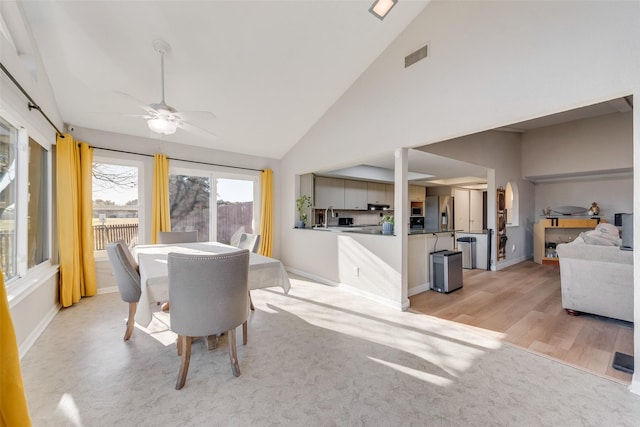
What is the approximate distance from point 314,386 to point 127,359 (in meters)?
1.62

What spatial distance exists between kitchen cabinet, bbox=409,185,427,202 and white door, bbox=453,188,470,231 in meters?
0.98

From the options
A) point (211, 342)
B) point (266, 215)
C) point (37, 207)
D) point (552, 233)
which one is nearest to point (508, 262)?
point (552, 233)

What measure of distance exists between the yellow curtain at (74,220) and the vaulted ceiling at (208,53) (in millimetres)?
519

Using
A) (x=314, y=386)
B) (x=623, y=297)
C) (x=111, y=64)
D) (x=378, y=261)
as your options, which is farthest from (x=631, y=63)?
(x=111, y=64)

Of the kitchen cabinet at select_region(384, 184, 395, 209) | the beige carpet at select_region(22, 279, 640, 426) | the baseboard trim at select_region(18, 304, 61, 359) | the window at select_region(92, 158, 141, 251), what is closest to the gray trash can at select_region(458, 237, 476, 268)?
the kitchen cabinet at select_region(384, 184, 395, 209)

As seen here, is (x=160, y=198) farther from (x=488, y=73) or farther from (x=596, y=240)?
(x=596, y=240)

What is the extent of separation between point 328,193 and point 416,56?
11.0ft

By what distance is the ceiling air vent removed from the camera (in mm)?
3051

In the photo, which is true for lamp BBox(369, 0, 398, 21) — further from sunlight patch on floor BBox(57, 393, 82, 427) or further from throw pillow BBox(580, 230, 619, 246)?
sunlight patch on floor BBox(57, 393, 82, 427)

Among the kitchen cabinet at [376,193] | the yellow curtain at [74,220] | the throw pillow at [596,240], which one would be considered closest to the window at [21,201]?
the yellow curtain at [74,220]

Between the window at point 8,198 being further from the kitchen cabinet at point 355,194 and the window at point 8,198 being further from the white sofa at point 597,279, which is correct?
the white sofa at point 597,279

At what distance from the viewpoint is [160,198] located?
4.27 m

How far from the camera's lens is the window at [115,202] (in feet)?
12.9

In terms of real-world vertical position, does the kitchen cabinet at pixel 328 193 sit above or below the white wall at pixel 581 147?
below
